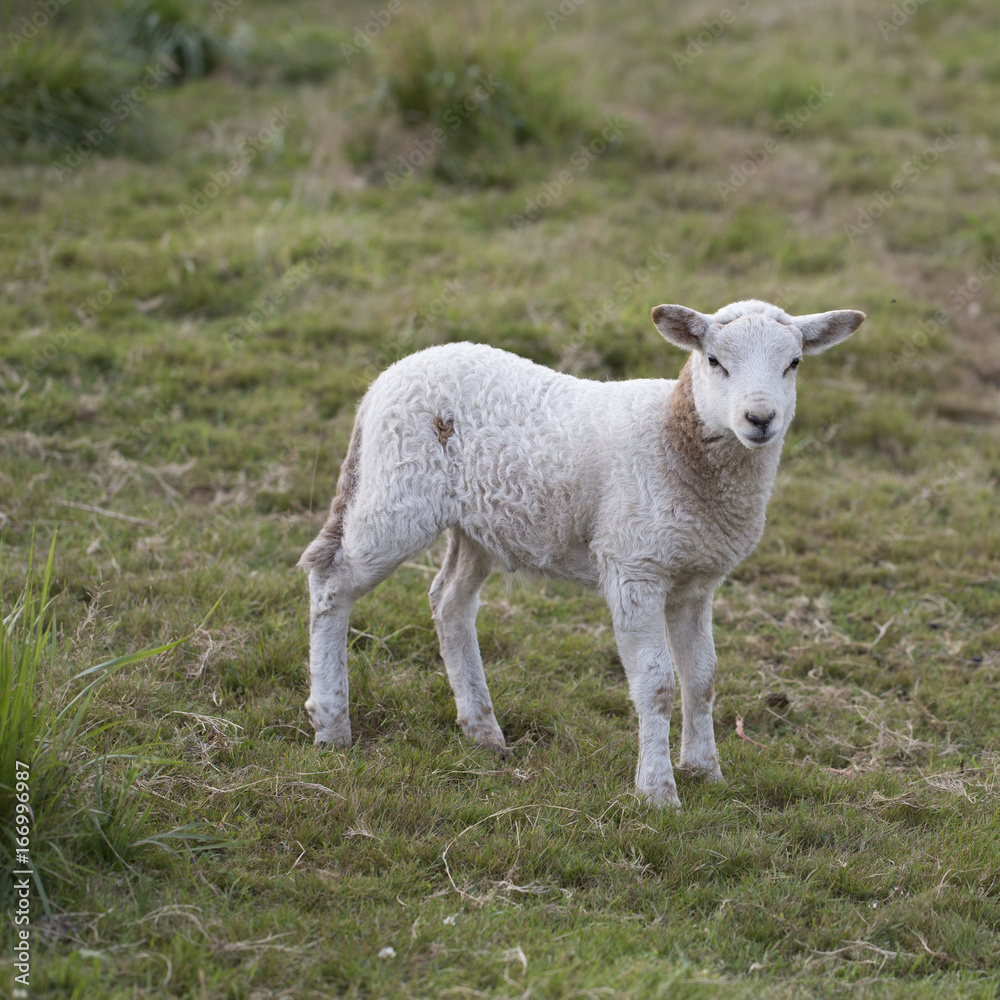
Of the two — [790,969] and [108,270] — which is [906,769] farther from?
[108,270]

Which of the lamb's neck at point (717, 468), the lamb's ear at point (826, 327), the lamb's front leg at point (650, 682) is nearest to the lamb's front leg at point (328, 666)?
the lamb's front leg at point (650, 682)

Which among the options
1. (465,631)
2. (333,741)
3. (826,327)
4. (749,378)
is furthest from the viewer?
(465,631)

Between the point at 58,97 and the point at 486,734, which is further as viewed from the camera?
the point at 58,97

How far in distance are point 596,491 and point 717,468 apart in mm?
500

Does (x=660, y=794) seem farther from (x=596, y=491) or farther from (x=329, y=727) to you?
(x=329, y=727)

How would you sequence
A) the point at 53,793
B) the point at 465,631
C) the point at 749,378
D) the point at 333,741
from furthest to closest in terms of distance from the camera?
the point at 465,631 → the point at 333,741 → the point at 749,378 → the point at 53,793

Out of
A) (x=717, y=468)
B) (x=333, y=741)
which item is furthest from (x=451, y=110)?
(x=333, y=741)

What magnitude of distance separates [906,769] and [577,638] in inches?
67.2

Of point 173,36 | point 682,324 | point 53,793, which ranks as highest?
point 173,36

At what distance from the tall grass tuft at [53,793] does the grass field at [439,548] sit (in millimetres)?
20

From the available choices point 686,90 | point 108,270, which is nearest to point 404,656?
point 108,270

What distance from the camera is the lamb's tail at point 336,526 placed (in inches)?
189

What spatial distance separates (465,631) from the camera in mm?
4953

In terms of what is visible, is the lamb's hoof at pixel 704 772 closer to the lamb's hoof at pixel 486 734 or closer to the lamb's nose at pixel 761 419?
the lamb's hoof at pixel 486 734
